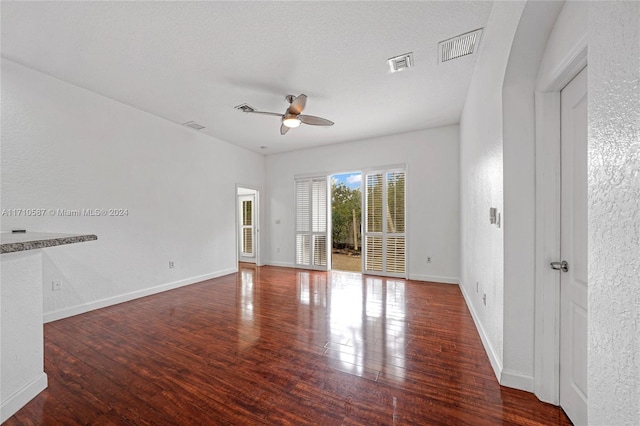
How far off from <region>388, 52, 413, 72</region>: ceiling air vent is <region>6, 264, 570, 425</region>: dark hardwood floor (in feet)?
9.39

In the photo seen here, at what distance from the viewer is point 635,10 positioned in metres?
0.54

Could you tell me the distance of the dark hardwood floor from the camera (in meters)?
1.66

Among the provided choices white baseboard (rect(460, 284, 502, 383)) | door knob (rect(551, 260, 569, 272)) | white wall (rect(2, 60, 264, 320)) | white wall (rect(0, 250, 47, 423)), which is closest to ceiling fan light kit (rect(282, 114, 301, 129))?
white wall (rect(2, 60, 264, 320))

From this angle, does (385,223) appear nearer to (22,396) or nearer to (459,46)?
(459,46)

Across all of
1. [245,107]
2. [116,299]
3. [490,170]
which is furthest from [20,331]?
[490,170]

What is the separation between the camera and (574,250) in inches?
62.3

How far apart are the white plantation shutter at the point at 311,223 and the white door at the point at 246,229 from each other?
1.43m

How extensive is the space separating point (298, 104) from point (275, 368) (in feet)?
9.10

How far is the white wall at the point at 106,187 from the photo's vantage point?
297 cm

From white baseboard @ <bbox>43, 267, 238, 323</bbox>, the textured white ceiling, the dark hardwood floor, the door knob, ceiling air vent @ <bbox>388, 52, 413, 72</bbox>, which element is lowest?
the dark hardwood floor

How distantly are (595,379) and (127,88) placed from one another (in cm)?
467

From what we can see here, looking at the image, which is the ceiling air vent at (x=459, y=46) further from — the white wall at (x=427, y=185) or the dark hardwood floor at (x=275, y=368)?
the dark hardwood floor at (x=275, y=368)

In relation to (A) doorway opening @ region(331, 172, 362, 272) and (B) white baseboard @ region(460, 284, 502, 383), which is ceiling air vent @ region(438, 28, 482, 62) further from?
(A) doorway opening @ region(331, 172, 362, 272)

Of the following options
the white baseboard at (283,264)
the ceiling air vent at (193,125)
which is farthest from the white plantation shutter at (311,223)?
the ceiling air vent at (193,125)
